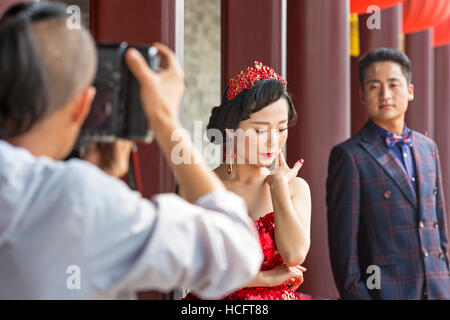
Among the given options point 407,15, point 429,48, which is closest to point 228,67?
point 407,15

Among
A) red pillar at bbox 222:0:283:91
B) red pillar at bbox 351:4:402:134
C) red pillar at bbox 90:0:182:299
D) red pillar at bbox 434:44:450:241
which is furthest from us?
red pillar at bbox 434:44:450:241

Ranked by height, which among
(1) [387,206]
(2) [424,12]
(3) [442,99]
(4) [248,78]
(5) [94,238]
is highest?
(2) [424,12]

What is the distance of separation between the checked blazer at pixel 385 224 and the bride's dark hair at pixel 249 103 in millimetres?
498

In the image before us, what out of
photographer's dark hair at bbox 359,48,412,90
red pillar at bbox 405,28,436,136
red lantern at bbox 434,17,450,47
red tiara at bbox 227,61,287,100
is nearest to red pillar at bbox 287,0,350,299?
photographer's dark hair at bbox 359,48,412,90

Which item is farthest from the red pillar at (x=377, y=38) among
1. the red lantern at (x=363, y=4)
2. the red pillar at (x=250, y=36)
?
the red pillar at (x=250, y=36)

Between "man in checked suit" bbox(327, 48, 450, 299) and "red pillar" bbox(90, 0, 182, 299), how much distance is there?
72cm

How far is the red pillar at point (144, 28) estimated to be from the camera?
81.6 inches

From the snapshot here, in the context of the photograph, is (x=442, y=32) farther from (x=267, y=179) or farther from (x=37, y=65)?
(x=37, y=65)

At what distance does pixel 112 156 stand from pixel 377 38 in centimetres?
386

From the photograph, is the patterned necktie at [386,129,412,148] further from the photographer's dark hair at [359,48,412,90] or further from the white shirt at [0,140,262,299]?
the white shirt at [0,140,262,299]

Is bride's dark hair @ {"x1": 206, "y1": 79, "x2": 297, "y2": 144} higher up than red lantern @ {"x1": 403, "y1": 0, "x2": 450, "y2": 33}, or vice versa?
red lantern @ {"x1": 403, "y1": 0, "x2": 450, "y2": 33}

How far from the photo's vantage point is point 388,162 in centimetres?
228

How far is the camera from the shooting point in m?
0.84

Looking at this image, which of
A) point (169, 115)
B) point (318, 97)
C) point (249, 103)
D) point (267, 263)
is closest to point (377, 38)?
point (318, 97)
